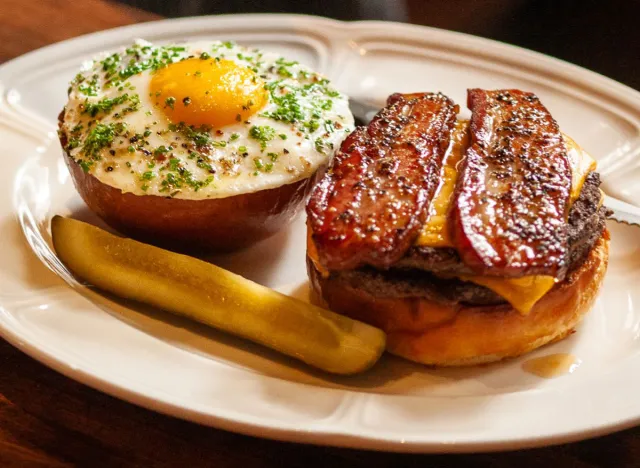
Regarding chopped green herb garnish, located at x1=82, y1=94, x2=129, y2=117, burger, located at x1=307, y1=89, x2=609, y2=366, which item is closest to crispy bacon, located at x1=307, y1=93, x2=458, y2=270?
burger, located at x1=307, y1=89, x2=609, y2=366

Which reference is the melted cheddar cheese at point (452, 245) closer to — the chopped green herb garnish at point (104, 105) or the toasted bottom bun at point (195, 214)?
the toasted bottom bun at point (195, 214)

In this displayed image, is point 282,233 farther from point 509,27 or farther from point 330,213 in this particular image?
point 509,27

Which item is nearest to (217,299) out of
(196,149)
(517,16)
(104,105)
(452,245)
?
(196,149)

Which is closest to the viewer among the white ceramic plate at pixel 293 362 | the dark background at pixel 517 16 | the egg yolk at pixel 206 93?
the white ceramic plate at pixel 293 362

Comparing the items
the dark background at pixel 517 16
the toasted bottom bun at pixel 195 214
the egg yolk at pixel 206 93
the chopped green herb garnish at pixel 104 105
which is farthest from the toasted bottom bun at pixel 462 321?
the dark background at pixel 517 16

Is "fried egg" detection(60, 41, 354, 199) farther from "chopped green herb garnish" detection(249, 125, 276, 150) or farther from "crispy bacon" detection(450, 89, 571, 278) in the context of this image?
"crispy bacon" detection(450, 89, 571, 278)

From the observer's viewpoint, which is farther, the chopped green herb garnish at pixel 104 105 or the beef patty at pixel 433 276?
the chopped green herb garnish at pixel 104 105

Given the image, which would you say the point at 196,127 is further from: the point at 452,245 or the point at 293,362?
the point at 452,245
